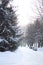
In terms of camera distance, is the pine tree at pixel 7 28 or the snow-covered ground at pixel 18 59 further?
the pine tree at pixel 7 28

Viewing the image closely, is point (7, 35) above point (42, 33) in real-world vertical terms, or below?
above

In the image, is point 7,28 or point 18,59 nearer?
point 18,59

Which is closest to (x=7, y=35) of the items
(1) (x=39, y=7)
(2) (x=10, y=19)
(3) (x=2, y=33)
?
(3) (x=2, y=33)

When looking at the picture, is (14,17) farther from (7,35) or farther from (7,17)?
(7,35)

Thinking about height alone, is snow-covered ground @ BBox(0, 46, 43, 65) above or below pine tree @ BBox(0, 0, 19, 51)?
below

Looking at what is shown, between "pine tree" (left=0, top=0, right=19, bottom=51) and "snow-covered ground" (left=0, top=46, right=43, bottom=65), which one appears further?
"pine tree" (left=0, top=0, right=19, bottom=51)

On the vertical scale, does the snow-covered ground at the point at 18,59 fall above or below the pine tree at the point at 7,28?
below

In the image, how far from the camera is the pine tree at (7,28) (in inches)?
696

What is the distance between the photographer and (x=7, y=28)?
18.3m

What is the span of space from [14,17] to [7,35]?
7.02 feet

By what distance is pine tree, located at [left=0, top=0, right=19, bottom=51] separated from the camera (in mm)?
17688

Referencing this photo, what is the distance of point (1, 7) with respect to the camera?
1847 centimetres

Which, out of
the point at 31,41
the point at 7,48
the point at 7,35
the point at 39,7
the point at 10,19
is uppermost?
the point at 39,7

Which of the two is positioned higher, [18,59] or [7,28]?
[7,28]
